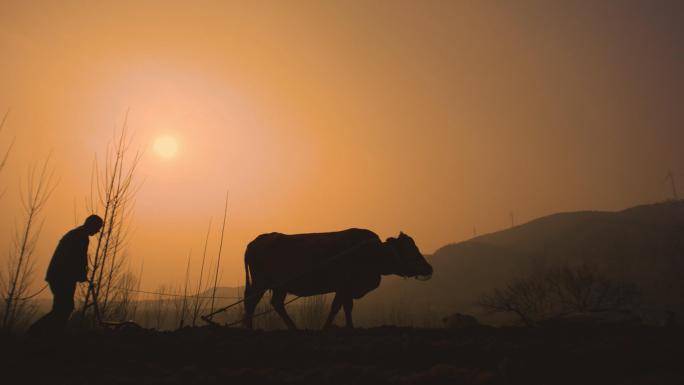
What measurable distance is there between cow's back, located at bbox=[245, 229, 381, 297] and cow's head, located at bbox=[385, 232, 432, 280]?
1.57ft

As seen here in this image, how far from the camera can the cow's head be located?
10.5 metres

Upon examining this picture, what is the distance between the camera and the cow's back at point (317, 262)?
9680mm

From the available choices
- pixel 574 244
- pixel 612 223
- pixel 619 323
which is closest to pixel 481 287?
pixel 574 244

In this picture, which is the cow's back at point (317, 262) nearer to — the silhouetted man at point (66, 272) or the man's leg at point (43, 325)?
the silhouetted man at point (66, 272)

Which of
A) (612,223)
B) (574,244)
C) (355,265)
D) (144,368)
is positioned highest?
(612,223)

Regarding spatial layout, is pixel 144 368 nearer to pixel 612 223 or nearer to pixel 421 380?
pixel 421 380

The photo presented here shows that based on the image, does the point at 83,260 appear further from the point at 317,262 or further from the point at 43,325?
the point at 317,262

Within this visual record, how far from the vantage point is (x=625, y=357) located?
4.25m

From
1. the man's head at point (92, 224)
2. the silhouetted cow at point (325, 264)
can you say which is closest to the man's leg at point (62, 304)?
the man's head at point (92, 224)

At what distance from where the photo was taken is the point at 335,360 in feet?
15.7

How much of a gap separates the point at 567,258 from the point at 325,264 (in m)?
126

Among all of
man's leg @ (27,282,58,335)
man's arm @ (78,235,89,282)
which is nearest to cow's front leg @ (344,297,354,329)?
man's arm @ (78,235,89,282)

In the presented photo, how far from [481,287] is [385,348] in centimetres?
12720

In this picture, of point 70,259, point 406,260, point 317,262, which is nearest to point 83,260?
point 70,259
